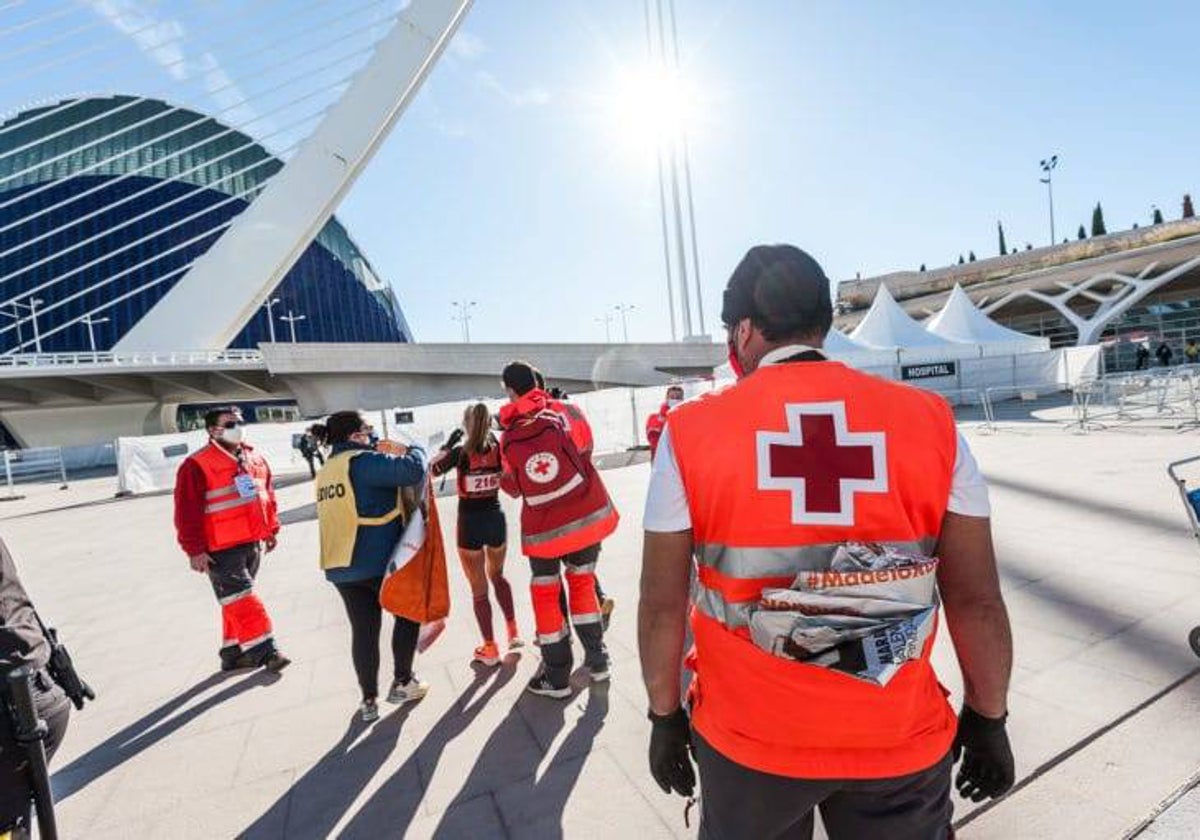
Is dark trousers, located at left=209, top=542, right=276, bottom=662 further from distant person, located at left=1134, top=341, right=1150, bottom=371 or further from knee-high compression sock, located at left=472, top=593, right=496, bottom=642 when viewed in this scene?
distant person, located at left=1134, top=341, right=1150, bottom=371

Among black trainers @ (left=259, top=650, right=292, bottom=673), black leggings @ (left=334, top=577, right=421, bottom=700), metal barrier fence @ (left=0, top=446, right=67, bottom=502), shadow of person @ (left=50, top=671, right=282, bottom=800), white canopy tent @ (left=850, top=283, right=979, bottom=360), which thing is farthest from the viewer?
metal barrier fence @ (left=0, top=446, right=67, bottom=502)

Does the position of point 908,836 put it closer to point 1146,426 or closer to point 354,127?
point 1146,426

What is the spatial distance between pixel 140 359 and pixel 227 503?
36763 mm

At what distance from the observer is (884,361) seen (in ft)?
68.7

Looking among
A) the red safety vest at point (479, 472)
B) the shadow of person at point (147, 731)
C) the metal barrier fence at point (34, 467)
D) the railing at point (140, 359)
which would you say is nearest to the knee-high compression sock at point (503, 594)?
the red safety vest at point (479, 472)

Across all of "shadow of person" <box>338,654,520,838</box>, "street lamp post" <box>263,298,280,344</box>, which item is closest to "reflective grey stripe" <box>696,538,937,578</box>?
"shadow of person" <box>338,654,520,838</box>

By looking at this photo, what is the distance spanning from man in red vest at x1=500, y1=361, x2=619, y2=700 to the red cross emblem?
221cm

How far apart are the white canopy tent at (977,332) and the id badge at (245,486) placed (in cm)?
2359

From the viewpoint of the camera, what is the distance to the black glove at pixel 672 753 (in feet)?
5.09

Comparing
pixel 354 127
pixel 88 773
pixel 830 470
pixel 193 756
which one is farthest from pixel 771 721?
pixel 354 127

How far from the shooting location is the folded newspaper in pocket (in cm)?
120

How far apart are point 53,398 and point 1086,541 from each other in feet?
166

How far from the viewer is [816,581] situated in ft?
3.94

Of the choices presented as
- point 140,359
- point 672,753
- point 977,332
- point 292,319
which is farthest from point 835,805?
point 292,319
